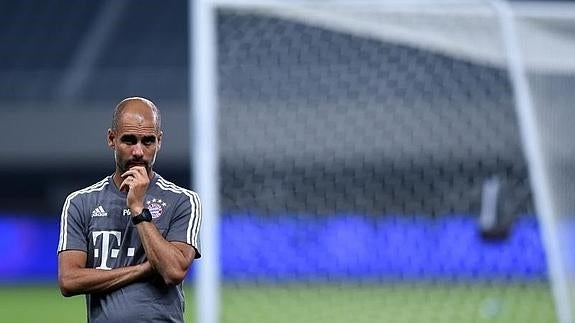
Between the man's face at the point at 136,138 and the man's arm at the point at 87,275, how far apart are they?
265mm

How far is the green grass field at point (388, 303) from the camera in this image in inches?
279

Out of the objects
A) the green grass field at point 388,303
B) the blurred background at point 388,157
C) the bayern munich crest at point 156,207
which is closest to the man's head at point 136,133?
the bayern munich crest at point 156,207

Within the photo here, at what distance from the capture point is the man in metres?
3.11

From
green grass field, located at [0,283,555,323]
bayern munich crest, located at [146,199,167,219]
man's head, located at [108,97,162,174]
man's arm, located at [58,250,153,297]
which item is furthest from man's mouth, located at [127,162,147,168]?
green grass field, located at [0,283,555,323]

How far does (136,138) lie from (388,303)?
15.3ft

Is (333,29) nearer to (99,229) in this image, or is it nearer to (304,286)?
(304,286)

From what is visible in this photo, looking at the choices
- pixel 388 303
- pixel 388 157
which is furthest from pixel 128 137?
pixel 388 303

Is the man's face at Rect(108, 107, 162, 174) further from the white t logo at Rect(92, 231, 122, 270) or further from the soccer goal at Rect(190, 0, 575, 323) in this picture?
the soccer goal at Rect(190, 0, 575, 323)

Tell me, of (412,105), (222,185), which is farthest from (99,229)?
(412,105)

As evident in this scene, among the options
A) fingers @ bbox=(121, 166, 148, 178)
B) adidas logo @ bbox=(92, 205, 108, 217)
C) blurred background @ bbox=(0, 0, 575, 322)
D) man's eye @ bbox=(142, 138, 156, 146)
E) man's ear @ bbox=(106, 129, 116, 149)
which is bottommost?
adidas logo @ bbox=(92, 205, 108, 217)

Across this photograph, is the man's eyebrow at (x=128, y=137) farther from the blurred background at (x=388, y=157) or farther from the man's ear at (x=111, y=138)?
the blurred background at (x=388, y=157)

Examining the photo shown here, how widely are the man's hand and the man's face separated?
28 mm

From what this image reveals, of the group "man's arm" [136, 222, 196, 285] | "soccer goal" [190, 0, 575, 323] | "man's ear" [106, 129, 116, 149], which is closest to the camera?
"man's arm" [136, 222, 196, 285]

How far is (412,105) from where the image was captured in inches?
287
